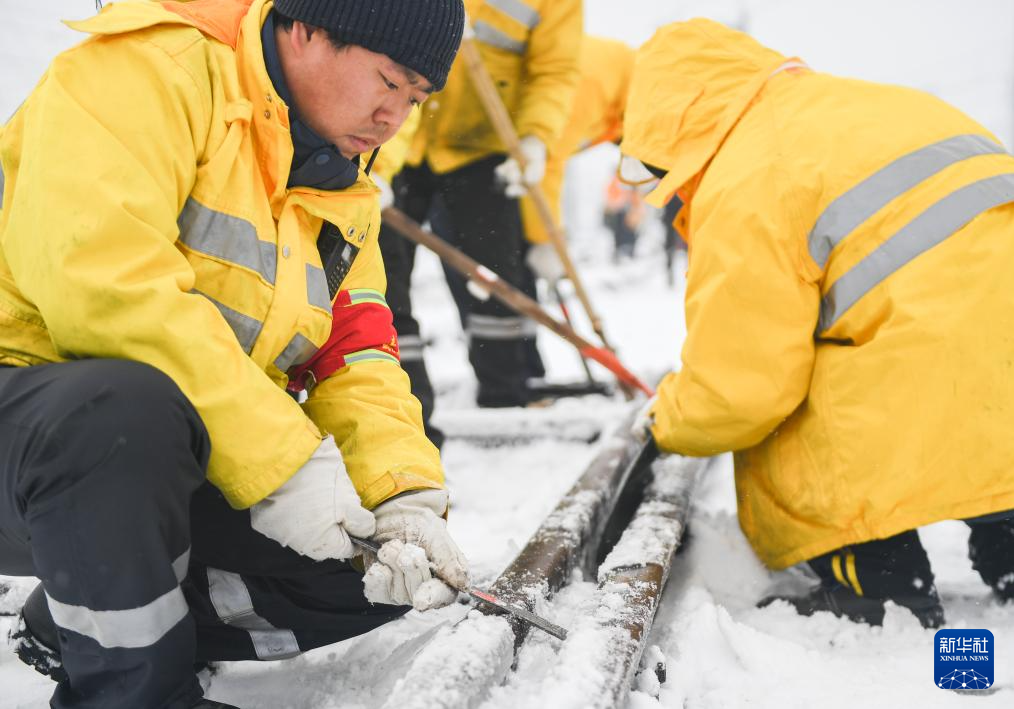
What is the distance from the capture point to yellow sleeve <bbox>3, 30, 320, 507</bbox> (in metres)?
1.01

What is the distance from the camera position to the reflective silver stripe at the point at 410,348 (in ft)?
9.07

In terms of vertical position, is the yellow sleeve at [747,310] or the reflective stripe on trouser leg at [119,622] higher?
the yellow sleeve at [747,310]

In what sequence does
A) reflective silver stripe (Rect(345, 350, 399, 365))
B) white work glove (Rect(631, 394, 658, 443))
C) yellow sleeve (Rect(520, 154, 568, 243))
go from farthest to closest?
yellow sleeve (Rect(520, 154, 568, 243)) → white work glove (Rect(631, 394, 658, 443)) → reflective silver stripe (Rect(345, 350, 399, 365))

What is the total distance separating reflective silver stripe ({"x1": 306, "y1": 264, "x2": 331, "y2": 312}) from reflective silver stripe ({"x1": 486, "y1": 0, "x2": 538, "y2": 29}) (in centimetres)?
223

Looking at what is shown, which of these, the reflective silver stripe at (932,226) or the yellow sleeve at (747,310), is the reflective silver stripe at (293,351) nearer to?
the yellow sleeve at (747,310)

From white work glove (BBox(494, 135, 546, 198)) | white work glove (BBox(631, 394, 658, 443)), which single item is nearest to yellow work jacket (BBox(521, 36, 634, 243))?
white work glove (BBox(494, 135, 546, 198))

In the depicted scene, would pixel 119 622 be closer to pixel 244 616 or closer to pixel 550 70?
pixel 244 616

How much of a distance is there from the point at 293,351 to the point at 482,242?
2.12 meters

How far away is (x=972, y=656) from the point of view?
1487mm

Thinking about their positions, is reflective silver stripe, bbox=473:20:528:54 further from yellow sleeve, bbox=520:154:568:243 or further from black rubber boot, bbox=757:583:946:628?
black rubber boot, bbox=757:583:946:628

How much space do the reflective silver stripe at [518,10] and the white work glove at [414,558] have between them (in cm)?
247

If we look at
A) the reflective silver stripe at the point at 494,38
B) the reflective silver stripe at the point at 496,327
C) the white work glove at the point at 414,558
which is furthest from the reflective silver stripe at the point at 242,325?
the reflective silver stripe at the point at 494,38

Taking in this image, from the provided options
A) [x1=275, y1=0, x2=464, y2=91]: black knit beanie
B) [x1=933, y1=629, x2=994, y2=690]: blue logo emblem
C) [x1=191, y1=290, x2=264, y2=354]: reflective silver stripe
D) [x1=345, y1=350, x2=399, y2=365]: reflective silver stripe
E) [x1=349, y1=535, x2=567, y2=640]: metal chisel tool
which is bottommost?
[x1=933, y1=629, x2=994, y2=690]: blue logo emblem

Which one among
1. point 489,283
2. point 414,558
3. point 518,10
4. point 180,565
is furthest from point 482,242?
point 180,565
